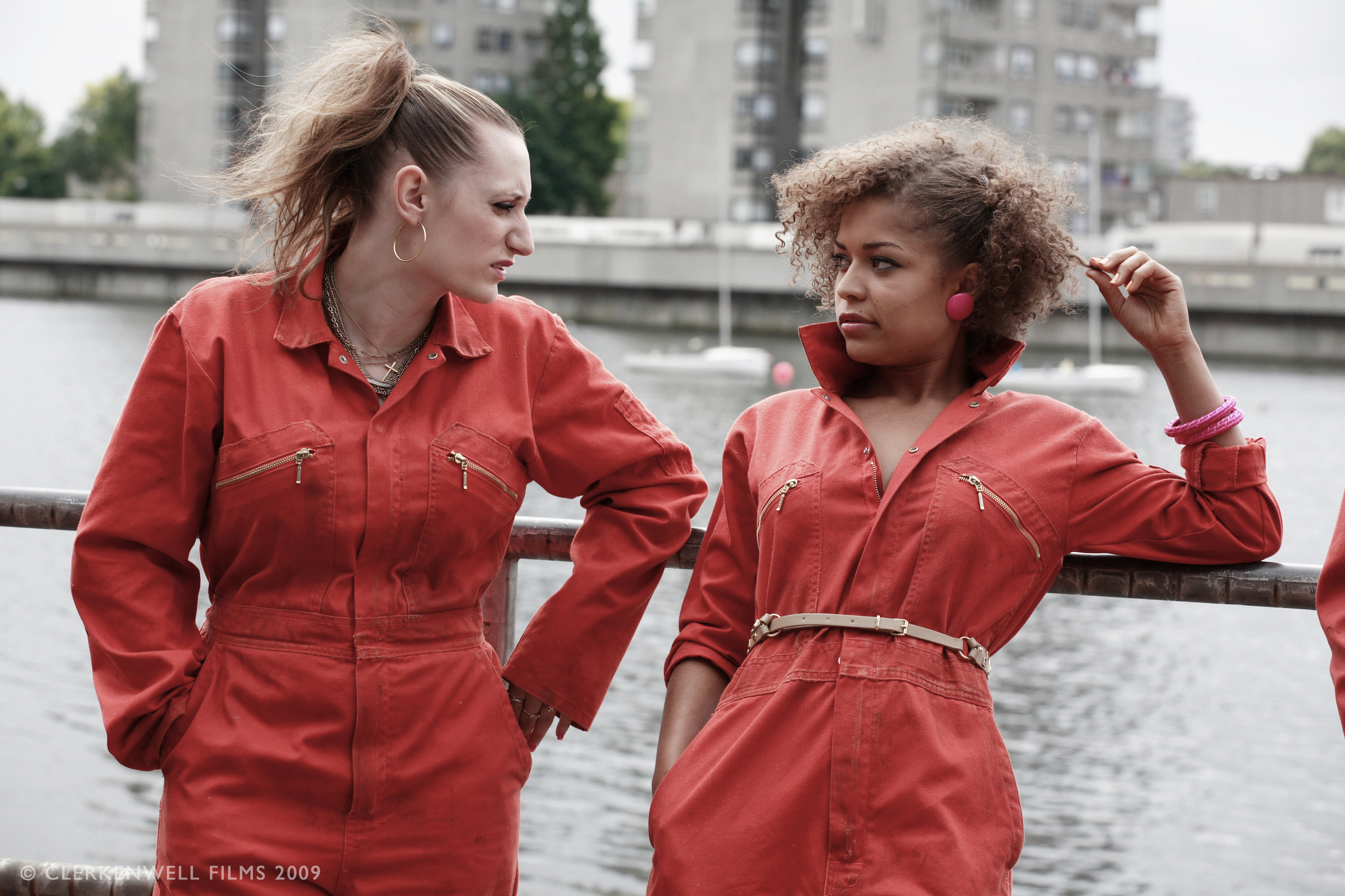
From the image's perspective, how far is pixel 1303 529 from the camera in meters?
21.2

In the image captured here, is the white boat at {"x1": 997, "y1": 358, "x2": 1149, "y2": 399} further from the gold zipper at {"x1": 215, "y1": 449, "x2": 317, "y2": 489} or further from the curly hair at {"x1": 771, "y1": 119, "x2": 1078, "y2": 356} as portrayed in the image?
the gold zipper at {"x1": 215, "y1": 449, "x2": 317, "y2": 489}

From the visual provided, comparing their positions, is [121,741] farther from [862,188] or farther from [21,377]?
[21,377]

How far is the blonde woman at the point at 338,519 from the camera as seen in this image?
88.2 inches

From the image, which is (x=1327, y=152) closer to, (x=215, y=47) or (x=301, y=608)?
(x=215, y=47)

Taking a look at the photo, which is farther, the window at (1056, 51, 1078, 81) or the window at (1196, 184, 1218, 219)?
the window at (1196, 184, 1218, 219)

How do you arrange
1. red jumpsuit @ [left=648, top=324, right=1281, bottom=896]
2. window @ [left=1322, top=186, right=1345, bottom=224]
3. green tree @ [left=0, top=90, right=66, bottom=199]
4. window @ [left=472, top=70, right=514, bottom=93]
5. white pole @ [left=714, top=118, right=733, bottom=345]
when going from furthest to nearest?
green tree @ [left=0, top=90, right=66, bottom=199] → window @ [left=472, top=70, right=514, bottom=93] → window @ [left=1322, top=186, right=1345, bottom=224] → white pole @ [left=714, top=118, right=733, bottom=345] → red jumpsuit @ [left=648, top=324, right=1281, bottom=896]

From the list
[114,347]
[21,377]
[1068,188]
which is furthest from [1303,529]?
[114,347]

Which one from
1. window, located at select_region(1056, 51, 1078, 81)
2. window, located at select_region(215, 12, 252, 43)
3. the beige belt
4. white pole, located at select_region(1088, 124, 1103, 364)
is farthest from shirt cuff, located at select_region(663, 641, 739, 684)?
window, located at select_region(215, 12, 252, 43)

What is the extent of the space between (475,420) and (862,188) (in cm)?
82

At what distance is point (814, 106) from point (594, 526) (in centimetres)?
6673

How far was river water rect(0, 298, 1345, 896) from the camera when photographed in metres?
8.88

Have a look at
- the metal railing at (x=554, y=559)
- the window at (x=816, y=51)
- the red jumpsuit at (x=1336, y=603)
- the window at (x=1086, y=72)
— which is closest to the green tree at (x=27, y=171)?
the window at (x=816, y=51)

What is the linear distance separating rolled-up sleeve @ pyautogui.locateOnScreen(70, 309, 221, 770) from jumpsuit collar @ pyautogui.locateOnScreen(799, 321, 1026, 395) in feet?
3.47

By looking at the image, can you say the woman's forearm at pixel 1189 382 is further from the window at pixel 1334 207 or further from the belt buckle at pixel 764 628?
the window at pixel 1334 207
